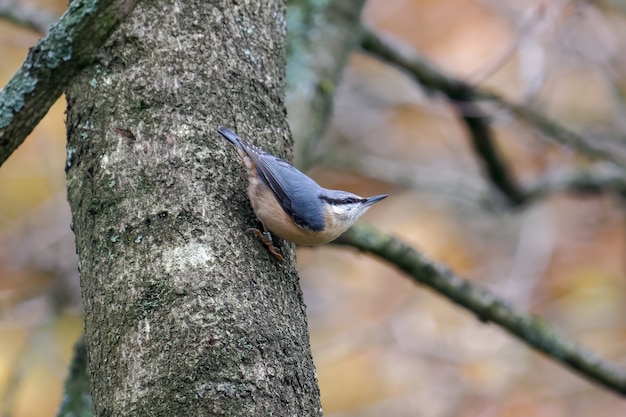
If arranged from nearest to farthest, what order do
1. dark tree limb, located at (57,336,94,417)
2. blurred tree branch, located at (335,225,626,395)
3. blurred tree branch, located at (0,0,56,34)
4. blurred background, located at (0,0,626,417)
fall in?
1. dark tree limb, located at (57,336,94,417)
2. blurred tree branch, located at (335,225,626,395)
3. blurred tree branch, located at (0,0,56,34)
4. blurred background, located at (0,0,626,417)

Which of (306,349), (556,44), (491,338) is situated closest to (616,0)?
(556,44)

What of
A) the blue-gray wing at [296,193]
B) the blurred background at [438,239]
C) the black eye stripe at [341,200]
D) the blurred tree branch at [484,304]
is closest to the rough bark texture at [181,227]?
the blue-gray wing at [296,193]

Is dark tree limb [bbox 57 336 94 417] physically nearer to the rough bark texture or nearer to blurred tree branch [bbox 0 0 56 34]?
the rough bark texture

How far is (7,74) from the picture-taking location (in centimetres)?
578

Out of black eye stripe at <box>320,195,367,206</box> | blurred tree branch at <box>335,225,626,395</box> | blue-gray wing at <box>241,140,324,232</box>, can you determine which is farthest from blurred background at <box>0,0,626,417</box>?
blue-gray wing at <box>241,140,324,232</box>

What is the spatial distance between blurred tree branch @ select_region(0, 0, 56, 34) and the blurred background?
0.73 metres

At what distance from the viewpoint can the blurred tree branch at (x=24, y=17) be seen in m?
3.89

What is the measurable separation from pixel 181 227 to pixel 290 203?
39.7 inches

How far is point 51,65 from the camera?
161 centimetres

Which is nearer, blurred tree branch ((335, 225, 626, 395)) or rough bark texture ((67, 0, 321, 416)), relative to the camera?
rough bark texture ((67, 0, 321, 416))

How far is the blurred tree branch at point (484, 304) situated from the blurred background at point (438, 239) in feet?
4.60

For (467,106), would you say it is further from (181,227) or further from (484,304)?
(181,227)

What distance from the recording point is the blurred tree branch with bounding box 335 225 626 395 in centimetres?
348

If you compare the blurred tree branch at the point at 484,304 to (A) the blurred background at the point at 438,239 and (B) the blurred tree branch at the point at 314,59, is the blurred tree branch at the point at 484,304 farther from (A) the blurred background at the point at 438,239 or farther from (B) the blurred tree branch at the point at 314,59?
(A) the blurred background at the point at 438,239
